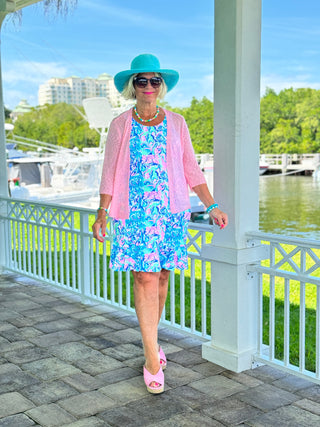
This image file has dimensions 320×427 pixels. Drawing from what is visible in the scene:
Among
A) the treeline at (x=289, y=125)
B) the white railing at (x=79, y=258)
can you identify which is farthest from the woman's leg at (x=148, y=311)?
the treeline at (x=289, y=125)

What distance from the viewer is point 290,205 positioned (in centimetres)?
3120

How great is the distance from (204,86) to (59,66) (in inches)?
765

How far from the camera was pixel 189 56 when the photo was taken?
260 ft

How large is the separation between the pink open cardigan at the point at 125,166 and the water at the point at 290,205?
17826mm

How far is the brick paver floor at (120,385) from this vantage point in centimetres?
235

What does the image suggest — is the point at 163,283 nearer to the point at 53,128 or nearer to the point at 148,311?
the point at 148,311

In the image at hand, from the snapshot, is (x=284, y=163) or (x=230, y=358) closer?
(x=230, y=358)

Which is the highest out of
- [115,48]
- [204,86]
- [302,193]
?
[115,48]

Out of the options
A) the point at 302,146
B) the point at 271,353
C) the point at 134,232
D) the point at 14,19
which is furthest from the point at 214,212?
the point at 302,146

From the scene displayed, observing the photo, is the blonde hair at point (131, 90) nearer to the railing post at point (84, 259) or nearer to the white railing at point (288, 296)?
the white railing at point (288, 296)

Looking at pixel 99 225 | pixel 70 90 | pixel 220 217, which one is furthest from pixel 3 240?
pixel 70 90

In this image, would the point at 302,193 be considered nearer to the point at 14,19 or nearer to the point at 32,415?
the point at 14,19

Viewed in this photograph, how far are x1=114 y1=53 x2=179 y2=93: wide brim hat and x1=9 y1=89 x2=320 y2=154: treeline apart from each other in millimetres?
44206

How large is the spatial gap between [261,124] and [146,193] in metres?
51.2
